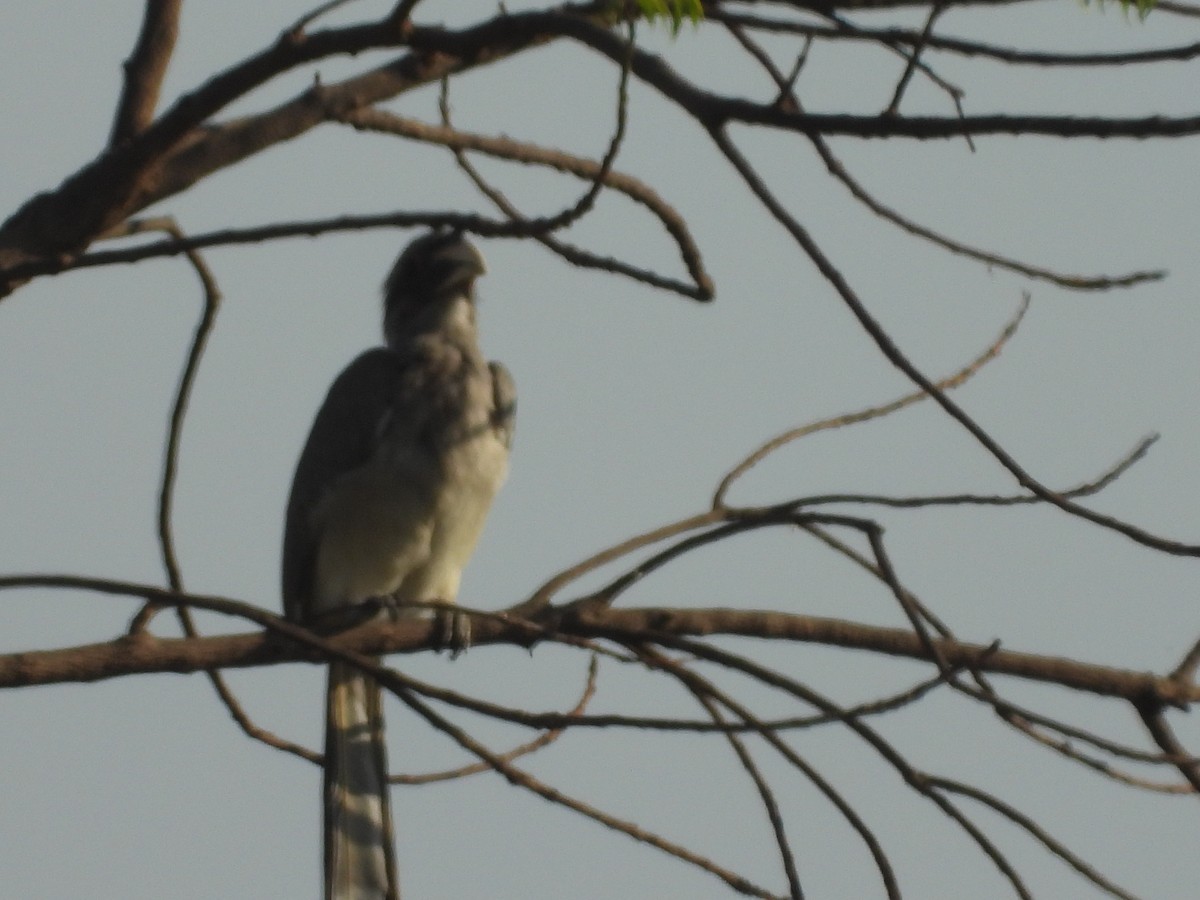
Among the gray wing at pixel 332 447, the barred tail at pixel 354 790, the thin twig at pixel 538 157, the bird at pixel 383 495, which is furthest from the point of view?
the gray wing at pixel 332 447

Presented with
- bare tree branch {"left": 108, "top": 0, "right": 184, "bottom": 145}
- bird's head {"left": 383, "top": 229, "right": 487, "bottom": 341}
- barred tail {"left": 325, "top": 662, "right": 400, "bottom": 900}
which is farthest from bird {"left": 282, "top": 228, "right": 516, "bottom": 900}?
bare tree branch {"left": 108, "top": 0, "right": 184, "bottom": 145}

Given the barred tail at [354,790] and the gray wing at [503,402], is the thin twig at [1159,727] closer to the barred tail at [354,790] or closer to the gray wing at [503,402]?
the barred tail at [354,790]

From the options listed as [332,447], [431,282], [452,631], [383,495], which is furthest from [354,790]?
[431,282]

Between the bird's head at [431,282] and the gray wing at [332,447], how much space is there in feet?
1.17

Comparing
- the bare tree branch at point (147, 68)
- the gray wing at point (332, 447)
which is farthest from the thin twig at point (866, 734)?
the gray wing at point (332, 447)

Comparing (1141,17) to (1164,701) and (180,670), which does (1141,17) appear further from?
(180,670)

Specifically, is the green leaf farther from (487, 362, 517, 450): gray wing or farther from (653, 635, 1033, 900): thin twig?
(487, 362, 517, 450): gray wing

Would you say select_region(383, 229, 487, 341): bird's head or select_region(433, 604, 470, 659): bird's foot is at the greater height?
select_region(383, 229, 487, 341): bird's head

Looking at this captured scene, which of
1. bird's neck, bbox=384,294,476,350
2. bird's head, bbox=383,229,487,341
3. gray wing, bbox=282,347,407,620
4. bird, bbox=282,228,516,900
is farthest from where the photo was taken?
bird's head, bbox=383,229,487,341

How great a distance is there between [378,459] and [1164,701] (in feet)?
10.1

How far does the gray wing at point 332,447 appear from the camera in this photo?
20.9 feet

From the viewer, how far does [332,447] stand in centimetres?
643

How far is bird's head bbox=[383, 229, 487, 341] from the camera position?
6.96 metres

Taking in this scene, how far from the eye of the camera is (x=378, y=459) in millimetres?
6234
